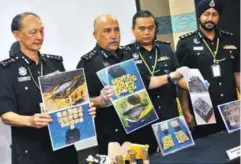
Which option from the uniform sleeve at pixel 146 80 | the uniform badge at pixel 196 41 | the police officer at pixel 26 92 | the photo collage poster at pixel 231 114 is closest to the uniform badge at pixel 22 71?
the police officer at pixel 26 92

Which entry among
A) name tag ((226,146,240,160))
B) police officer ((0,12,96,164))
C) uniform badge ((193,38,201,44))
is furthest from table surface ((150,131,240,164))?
uniform badge ((193,38,201,44))

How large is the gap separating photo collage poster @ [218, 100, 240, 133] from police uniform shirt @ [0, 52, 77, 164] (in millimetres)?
982

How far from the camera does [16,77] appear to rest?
2.14 meters

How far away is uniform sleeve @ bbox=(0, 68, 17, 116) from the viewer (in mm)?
2041

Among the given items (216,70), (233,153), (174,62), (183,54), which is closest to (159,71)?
(174,62)

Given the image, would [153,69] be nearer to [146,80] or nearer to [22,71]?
[146,80]

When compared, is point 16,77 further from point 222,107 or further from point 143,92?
point 222,107

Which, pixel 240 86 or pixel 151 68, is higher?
pixel 151 68

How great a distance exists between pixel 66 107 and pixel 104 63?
0.53m

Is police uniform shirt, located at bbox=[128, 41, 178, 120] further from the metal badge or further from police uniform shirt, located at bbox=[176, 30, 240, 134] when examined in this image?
police uniform shirt, located at bbox=[176, 30, 240, 134]

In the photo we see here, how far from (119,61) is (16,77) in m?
0.65

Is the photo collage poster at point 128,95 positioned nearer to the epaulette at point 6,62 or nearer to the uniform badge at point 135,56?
the uniform badge at point 135,56

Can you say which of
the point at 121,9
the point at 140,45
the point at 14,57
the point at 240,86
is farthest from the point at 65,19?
the point at 240,86

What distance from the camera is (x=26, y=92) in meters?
2.13
